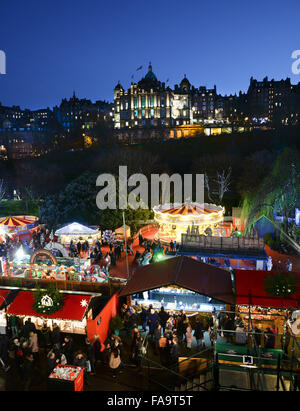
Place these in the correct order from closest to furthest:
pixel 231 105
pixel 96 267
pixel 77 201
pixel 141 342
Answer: pixel 141 342
pixel 96 267
pixel 77 201
pixel 231 105

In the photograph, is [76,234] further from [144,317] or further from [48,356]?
[48,356]

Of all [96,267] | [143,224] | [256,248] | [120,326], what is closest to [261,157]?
[143,224]

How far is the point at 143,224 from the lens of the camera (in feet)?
80.6

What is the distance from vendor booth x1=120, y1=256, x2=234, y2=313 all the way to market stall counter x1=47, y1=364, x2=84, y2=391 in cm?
270

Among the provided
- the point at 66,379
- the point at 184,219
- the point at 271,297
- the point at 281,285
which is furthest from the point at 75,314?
the point at 184,219

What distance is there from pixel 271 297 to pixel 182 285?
2.48m

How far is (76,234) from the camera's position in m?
18.6

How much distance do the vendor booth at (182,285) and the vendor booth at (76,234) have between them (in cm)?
850

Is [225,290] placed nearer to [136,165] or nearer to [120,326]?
[120,326]

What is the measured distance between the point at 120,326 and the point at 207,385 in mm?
3079

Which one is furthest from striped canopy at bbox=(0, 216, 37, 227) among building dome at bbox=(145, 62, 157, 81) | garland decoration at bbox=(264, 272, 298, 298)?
building dome at bbox=(145, 62, 157, 81)

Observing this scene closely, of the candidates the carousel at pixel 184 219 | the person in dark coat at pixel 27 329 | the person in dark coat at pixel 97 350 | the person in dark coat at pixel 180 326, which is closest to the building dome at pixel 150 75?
the carousel at pixel 184 219

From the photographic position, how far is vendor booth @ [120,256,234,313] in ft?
29.7

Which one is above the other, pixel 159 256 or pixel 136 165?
pixel 136 165
